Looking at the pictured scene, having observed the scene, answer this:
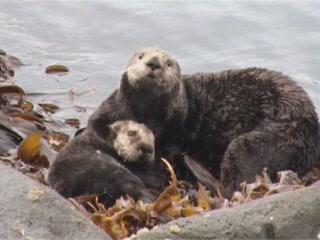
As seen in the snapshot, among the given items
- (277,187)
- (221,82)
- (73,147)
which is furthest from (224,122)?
(277,187)

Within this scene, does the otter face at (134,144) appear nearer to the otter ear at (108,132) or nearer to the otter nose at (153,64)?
the otter ear at (108,132)

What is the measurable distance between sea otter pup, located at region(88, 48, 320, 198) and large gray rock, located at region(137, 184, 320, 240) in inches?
88.0

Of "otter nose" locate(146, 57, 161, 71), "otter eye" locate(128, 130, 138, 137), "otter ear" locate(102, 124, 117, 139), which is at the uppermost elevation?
"otter nose" locate(146, 57, 161, 71)

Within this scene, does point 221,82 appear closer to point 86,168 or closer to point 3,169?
point 86,168

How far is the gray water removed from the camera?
28.3ft

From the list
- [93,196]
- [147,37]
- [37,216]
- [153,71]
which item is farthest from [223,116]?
[147,37]

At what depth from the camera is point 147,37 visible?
956 centimetres

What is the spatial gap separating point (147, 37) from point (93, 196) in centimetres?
489

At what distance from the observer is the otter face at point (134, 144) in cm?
554

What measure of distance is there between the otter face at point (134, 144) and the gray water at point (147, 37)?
89.2 inches

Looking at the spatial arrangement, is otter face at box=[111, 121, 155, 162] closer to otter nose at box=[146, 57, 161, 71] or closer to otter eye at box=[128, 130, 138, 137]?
otter eye at box=[128, 130, 138, 137]

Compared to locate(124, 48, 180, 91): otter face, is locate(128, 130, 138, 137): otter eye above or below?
below

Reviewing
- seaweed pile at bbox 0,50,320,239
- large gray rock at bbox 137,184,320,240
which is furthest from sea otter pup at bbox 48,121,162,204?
large gray rock at bbox 137,184,320,240

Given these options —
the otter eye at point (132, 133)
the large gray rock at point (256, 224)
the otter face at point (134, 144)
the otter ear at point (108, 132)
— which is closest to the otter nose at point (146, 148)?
the otter face at point (134, 144)
